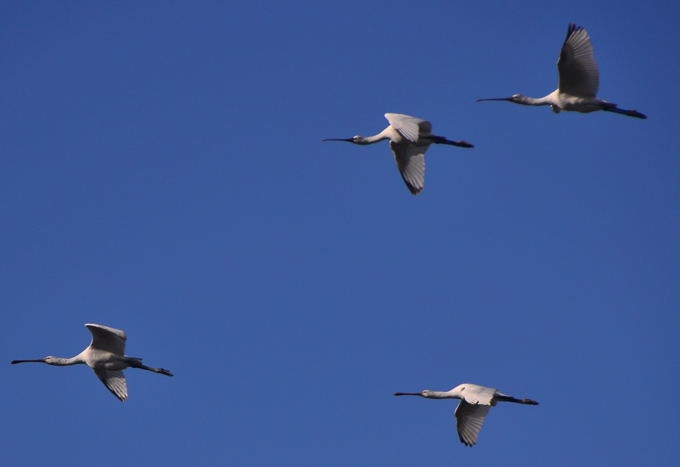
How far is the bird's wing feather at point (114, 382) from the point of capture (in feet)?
137

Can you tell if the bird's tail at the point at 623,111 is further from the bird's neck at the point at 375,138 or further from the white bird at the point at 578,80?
the bird's neck at the point at 375,138

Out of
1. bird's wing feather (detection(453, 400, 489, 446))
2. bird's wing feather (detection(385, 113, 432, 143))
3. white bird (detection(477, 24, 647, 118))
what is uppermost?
white bird (detection(477, 24, 647, 118))

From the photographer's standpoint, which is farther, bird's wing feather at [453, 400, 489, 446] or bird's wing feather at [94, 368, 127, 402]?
bird's wing feather at [94, 368, 127, 402]

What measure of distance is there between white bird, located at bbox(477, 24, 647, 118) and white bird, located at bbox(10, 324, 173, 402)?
1082 centimetres

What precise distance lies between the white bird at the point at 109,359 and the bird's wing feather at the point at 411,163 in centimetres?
738

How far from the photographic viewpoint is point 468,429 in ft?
134

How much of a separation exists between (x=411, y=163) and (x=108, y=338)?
831cm

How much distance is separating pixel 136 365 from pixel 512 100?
10.5m

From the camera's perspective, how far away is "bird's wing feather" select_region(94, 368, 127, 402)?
4162 centimetres

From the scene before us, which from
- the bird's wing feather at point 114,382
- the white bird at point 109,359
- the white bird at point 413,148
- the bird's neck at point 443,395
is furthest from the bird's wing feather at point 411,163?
the bird's wing feather at point 114,382

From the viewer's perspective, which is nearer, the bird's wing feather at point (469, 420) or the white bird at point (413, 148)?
the bird's wing feather at point (469, 420)

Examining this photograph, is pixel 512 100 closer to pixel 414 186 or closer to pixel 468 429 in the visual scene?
pixel 414 186

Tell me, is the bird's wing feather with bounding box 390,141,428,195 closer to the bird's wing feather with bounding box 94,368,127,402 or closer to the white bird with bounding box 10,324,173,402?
the white bird with bounding box 10,324,173,402

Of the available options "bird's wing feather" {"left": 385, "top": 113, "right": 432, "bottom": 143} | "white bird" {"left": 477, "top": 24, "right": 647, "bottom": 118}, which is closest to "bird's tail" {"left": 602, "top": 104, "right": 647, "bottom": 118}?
"white bird" {"left": 477, "top": 24, "right": 647, "bottom": 118}
